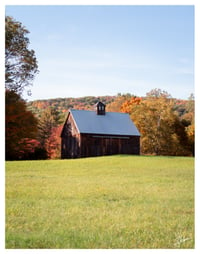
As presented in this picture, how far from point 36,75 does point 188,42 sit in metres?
2.35

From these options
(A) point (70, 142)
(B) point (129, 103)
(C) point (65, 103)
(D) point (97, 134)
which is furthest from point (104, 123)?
(C) point (65, 103)

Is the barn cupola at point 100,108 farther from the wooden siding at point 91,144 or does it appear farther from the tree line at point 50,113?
the wooden siding at point 91,144

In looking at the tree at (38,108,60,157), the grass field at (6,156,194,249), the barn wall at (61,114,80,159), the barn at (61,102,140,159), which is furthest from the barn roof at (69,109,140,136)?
the grass field at (6,156,194,249)

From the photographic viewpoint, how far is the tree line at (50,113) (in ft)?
17.9

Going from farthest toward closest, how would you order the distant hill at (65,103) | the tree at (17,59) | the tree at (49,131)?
the tree at (49,131) < the distant hill at (65,103) < the tree at (17,59)

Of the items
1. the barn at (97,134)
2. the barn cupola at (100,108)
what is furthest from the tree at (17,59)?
the barn cupola at (100,108)

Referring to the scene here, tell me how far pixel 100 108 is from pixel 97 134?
435 mm

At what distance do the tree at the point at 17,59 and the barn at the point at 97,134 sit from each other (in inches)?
35.3

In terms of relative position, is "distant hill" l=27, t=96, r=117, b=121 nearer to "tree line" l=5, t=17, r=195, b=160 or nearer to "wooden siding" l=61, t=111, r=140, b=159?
"tree line" l=5, t=17, r=195, b=160

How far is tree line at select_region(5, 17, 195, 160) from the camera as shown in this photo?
545 centimetres

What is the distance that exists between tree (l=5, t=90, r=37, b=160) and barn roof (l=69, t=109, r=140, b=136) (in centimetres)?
70

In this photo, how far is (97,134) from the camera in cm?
613

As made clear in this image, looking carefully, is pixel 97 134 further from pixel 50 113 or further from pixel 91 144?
pixel 50 113
